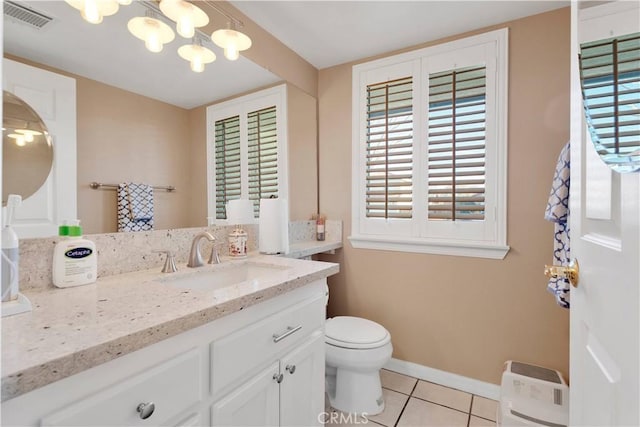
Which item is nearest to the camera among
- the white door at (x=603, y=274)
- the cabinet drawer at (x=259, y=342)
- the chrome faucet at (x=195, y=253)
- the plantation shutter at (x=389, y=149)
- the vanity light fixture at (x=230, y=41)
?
the white door at (x=603, y=274)

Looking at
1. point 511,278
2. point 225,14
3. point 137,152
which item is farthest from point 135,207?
point 511,278

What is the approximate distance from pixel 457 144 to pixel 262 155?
1.23 m

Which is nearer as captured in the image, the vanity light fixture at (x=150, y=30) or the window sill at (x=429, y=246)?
the vanity light fixture at (x=150, y=30)

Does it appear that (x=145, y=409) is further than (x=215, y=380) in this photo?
No

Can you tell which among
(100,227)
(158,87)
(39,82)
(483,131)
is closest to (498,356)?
(483,131)

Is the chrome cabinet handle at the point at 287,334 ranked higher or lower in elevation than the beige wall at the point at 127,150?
lower

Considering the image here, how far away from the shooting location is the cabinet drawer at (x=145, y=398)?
1.75 ft

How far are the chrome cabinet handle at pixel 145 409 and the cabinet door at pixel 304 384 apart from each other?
1.42 feet

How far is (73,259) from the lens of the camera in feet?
3.02

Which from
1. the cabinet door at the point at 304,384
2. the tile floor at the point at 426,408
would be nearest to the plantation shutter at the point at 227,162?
the cabinet door at the point at 304,384

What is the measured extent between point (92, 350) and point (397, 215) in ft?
5.88

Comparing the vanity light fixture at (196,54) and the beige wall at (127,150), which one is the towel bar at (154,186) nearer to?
the beige wall at (127,150)

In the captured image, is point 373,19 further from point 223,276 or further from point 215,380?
point 215,380

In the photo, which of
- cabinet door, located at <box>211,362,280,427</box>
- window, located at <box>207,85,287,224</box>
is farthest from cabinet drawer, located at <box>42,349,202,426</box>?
window, located at <box>207,85,287,224</box>
